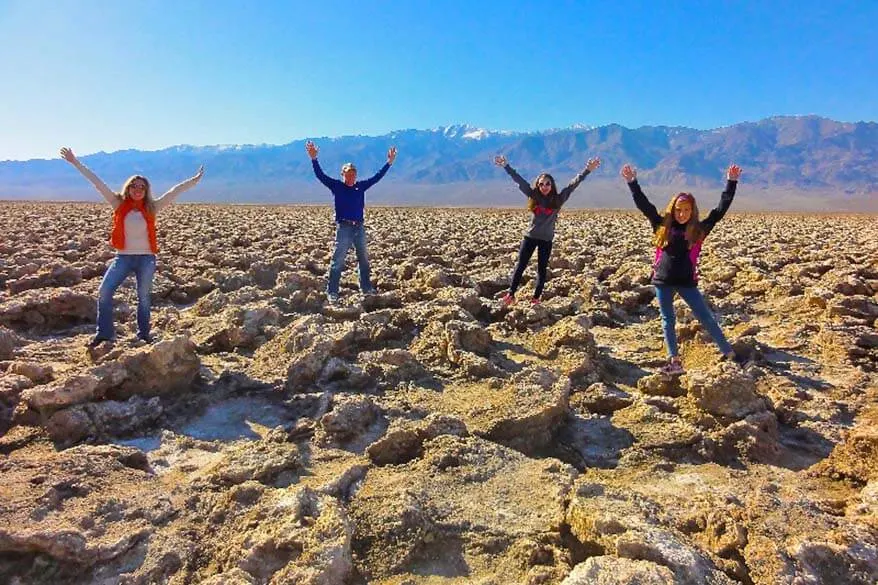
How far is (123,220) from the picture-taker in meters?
4.71

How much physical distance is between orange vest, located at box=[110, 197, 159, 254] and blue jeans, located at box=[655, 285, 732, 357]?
3.97 meters

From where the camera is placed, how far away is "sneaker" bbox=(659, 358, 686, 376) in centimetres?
415

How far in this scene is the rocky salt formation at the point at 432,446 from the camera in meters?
2.28

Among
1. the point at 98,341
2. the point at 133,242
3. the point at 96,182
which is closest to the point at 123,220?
the point at 133,242

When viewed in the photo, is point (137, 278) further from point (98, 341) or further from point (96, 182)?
point (96, 182)

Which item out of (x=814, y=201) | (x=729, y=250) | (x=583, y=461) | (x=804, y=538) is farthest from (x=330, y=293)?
(x=814, y=201)

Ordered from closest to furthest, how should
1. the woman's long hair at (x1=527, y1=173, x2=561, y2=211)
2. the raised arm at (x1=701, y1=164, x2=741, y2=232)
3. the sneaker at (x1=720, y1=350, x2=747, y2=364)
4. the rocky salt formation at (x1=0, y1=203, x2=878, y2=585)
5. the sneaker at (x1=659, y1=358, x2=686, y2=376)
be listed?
the rocky salt formation at (x1=0, y1=203, x2=878, y2=585)
the sneaker at (x1=659, y1=358, x2=686, y2=376)
the sneaker at (x1=720, y1=350, x2=747, y2=364)
the raised arm at (x1=701, y1=164, x2=741, y2=232)
the woman's long hair at (x1=527, y1=173, x2=561, y2=211)

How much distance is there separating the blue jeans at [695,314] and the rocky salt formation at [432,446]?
0.24 meters

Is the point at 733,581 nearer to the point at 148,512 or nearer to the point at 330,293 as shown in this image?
the point at 148,512

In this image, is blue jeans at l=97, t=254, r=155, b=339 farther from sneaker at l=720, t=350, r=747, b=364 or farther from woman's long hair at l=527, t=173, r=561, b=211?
sneaker at l=720, t=350, r=747, b=364

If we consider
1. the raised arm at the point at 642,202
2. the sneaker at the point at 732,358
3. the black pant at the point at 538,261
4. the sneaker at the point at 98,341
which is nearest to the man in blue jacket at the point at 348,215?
the black pant at the point at 538,261

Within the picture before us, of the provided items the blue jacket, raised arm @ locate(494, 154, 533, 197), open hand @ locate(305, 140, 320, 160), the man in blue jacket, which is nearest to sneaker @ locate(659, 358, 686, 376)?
raised arm @ locate(494, 154, 533, 197)

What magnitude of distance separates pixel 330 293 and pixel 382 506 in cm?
409

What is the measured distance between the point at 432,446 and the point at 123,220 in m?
3.17
